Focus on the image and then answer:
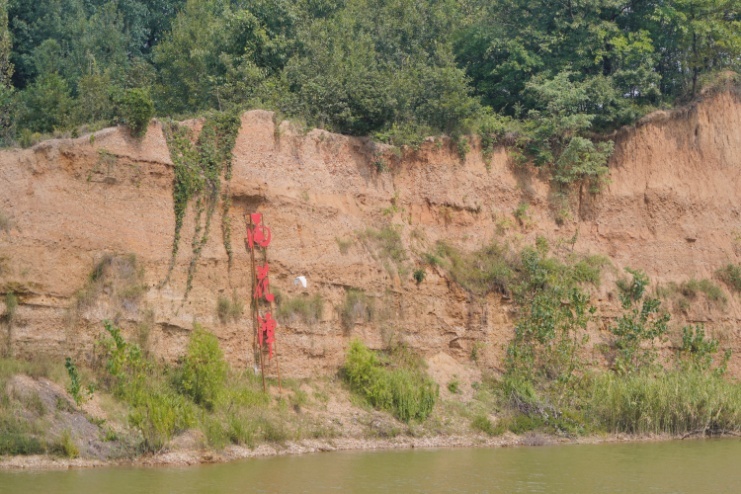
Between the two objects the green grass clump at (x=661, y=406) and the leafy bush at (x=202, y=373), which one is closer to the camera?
the leafy bush at (x=202, y=373)

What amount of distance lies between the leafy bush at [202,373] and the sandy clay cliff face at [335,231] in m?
0.62

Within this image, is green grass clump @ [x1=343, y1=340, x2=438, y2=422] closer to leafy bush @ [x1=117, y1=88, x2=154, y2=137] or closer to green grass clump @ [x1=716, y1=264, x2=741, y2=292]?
leafy bush @ [x1=117, y1=88, x2=154, y2=137]

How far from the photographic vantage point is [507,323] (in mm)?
28281

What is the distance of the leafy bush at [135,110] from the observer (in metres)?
23.8

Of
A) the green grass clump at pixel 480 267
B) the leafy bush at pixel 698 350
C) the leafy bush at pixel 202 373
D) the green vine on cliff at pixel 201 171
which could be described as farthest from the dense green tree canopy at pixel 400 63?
the leafy bush at pixel 202 373

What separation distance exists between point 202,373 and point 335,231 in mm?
5825

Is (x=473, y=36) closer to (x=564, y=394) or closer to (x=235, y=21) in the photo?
(x=235, y=21)

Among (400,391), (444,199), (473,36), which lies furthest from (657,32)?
(400,391)

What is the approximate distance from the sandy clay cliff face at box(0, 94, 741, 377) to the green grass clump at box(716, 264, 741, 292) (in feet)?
1.05

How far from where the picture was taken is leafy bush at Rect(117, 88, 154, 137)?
23828mm

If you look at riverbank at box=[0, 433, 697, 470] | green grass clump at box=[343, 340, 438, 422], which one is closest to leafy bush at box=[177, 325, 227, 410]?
riverbank at box=[0, 433, 697, 470]

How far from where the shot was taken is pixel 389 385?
985 inches

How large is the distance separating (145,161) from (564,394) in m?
11.2

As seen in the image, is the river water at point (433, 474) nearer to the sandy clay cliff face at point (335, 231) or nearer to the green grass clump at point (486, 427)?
the green grass clump at point (486, 427)
